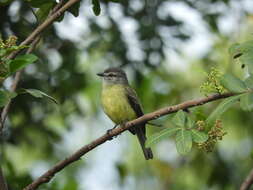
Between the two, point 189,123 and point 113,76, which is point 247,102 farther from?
point 113,76

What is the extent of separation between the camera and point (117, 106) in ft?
18.3

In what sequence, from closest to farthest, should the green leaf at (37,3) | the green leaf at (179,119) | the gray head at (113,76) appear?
the green leaf at (179,119), the green leaf at (37,3), the gray head at (113,76)

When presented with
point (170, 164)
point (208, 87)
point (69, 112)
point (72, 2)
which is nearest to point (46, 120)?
point (69, 112)

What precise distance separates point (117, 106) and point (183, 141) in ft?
9.41

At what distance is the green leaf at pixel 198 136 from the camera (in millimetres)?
2681

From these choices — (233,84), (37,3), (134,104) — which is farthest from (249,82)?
(134,104)

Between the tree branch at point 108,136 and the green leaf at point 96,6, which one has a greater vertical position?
the green leaf at point 96,6

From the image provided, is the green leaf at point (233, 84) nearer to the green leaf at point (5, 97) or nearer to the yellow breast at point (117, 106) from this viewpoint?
the green leaf at point (5, 97)

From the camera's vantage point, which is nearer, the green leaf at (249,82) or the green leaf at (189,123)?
the green leaf at (249,82)

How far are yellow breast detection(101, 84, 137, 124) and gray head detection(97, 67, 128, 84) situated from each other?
366 millimetres

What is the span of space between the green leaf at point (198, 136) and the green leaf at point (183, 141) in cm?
2

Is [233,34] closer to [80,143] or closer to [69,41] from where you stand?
[69,41]

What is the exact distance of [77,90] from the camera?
583 centimetres

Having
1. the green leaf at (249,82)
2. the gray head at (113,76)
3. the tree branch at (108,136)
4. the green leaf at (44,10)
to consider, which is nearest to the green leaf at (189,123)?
the tree branch at (108,136)
